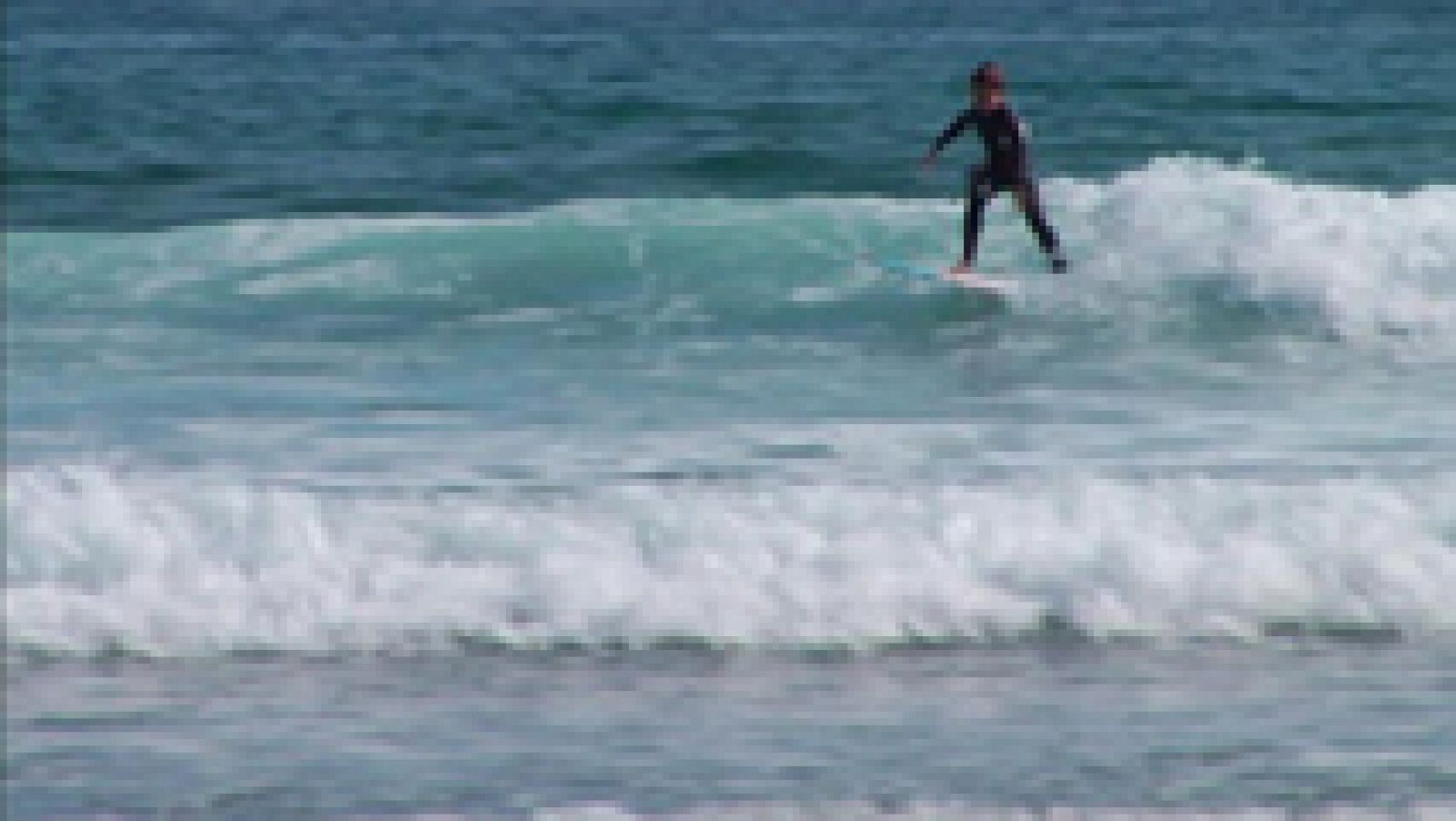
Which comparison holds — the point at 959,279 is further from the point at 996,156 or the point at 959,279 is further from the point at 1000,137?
the point at 1000,137

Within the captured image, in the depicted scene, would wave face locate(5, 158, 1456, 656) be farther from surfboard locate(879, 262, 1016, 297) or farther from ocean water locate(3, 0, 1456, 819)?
surfboard locate(879, 262, 1016, 297)

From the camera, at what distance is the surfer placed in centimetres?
1578

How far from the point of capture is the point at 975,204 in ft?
53.4

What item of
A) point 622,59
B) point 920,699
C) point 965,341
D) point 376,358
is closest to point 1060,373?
point 965,341

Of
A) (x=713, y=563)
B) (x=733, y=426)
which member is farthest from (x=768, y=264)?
(x=713, y=563)

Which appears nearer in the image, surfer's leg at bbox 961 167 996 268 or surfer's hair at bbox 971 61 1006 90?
surfer's hair at bbox 971 61 1006 90

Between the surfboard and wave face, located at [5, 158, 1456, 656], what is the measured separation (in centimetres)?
18

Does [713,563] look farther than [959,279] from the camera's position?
No

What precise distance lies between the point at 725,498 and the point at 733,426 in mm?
2019

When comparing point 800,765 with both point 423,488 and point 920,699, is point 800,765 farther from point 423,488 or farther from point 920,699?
point 423,488

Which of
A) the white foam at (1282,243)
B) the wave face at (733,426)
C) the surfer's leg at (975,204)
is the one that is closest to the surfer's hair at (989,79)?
the surfer's leg at (975,204)

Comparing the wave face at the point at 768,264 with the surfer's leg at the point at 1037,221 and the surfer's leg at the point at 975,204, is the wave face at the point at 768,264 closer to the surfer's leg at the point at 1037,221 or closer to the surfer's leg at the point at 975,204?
the surfer's leg at the point at 1037,221

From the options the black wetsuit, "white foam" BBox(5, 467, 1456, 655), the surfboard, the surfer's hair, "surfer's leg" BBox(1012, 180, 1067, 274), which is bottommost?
"white foam" BBox(5, 467, 1456, 655)

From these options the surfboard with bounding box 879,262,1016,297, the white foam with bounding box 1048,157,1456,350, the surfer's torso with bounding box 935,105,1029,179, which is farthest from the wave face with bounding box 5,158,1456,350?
the surfer's torso with bounding box 935,105,1029,179
